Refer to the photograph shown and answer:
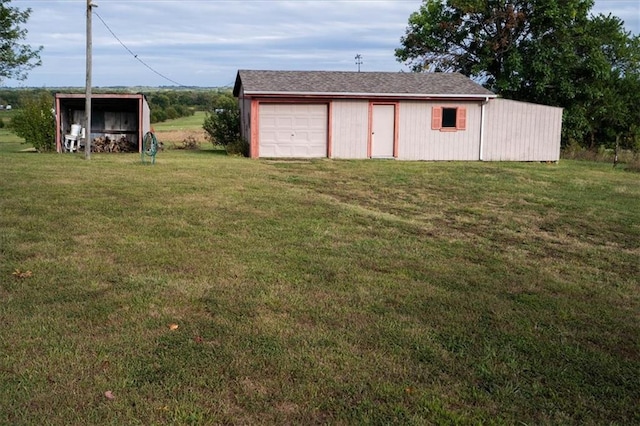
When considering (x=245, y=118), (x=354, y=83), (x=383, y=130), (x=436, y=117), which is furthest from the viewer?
(x=245, y=118)

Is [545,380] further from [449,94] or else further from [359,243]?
[449,94]

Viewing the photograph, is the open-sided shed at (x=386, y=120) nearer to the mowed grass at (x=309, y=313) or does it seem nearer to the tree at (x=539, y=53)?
the tree at (x=539, y=53)

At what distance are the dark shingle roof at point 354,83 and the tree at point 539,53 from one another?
328 inches

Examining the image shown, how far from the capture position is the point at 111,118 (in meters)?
26.2

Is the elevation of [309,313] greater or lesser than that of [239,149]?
lesser

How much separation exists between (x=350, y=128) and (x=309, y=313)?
1834 centimetres

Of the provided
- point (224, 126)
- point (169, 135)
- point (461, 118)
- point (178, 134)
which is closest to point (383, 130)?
point (461, 118)

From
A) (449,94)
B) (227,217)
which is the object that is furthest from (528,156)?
(227,217)

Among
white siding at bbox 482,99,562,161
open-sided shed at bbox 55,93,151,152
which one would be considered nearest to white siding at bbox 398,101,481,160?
white siding at bbox 482,99,562,161

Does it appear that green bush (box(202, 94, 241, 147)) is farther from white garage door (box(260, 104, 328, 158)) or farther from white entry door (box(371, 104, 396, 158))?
white entry door (box(371, 104, 396, 158))

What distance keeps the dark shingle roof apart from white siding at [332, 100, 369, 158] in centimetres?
58

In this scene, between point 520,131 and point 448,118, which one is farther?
point 520,131

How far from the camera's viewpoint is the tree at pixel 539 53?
105 ft

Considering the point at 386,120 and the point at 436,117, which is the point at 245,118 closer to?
the point at 386,120
